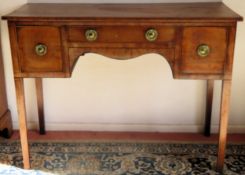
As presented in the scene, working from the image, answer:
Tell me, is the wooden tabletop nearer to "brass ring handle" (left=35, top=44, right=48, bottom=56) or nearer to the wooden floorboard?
"brass ring handle" (left=35, top=44, right=48, bottom=56)

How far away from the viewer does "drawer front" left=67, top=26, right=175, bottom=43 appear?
4.97 ft

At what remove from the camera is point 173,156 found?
1.89 m

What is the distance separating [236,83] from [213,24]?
25.9 inches

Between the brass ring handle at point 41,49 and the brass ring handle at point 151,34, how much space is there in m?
0.43

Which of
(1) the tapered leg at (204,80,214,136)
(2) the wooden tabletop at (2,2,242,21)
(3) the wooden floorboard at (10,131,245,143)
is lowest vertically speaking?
(3) the wooden floorboard at (10,131,245,143)

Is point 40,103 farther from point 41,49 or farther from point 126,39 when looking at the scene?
point 126,39

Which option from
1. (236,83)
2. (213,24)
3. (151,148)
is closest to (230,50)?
(213,24)

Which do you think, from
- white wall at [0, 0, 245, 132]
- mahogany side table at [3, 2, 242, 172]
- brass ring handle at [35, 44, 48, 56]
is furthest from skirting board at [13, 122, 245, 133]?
brass ring handle at [35, 44, 48, 56]

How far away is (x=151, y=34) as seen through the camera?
4.96ft

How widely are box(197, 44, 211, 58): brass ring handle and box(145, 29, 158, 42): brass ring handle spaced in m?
0.19

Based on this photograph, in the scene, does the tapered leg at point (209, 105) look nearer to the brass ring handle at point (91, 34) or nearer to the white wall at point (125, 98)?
the white wall at point (125, 98)

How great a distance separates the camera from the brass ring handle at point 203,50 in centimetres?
151

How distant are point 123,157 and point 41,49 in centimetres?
71

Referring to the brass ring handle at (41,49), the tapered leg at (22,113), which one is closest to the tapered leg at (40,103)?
the tapered leg at (22,113)
